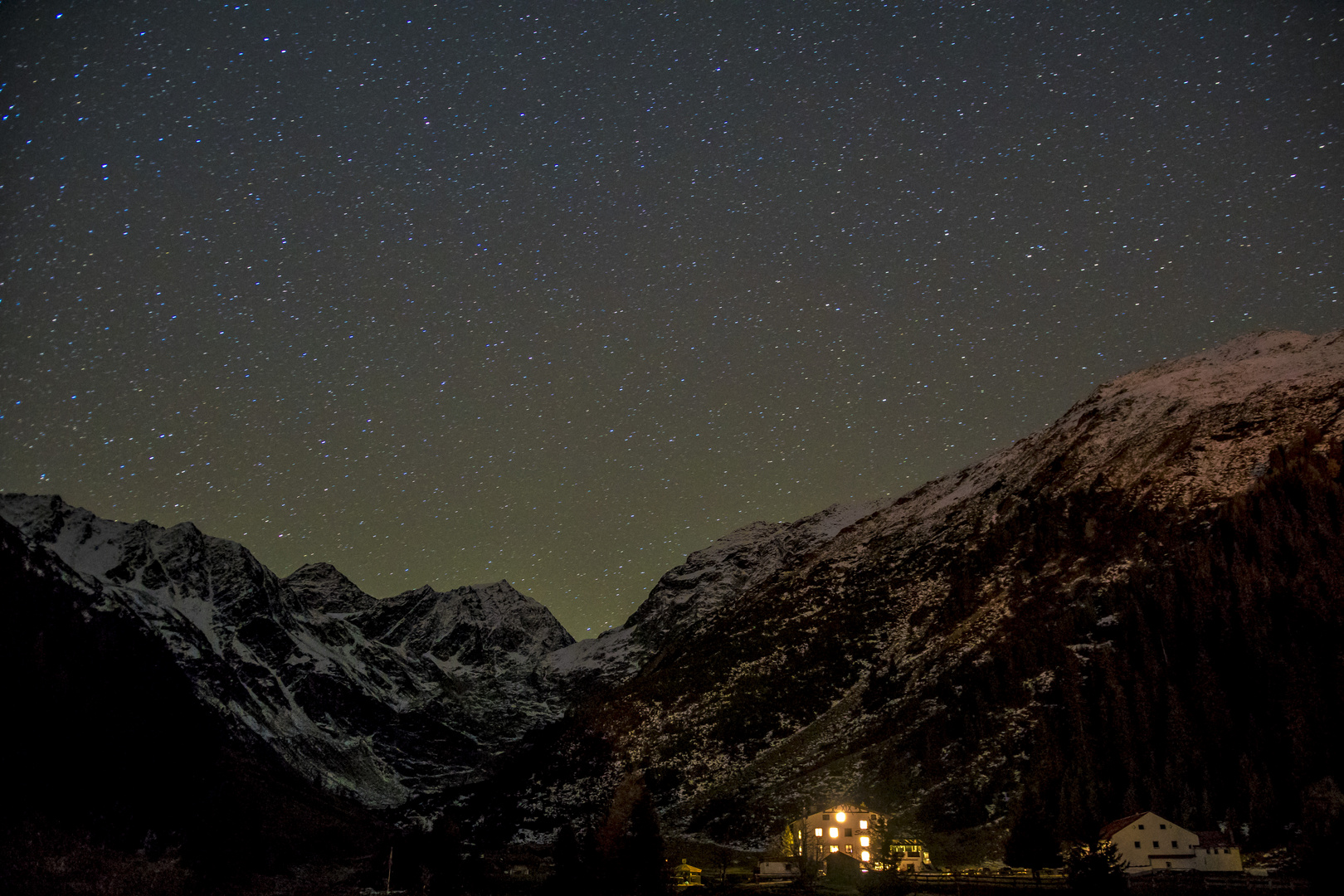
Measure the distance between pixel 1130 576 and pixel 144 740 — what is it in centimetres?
15051

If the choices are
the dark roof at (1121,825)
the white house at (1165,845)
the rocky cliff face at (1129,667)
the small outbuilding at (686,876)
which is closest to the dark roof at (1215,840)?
the white house at (1165,845)

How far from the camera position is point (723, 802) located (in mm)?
168125

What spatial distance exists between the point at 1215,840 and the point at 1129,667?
167 feet

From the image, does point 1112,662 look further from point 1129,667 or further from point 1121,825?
point 1121,825

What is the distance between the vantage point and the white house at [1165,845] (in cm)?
9669

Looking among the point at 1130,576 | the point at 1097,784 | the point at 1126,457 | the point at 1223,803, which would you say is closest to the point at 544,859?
the point at 1097,784

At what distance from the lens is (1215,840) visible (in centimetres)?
10038

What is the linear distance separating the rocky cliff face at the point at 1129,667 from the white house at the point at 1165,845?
14.7m

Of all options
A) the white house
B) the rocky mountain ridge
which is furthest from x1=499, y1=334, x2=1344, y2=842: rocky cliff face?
the white house

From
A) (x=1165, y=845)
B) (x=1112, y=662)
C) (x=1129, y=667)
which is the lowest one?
(x=1165, y=845)

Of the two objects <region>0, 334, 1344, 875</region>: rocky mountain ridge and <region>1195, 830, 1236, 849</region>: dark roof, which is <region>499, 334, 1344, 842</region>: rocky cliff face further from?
<region>1195, 830, 1236, 849</region>: dark roof

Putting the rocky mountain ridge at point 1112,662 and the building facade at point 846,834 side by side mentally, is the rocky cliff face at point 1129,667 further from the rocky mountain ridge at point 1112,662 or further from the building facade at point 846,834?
the building facade at point 846,834

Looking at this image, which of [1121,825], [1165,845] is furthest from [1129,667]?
[1165,845]

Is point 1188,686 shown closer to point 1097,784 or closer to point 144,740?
point 1097,784
